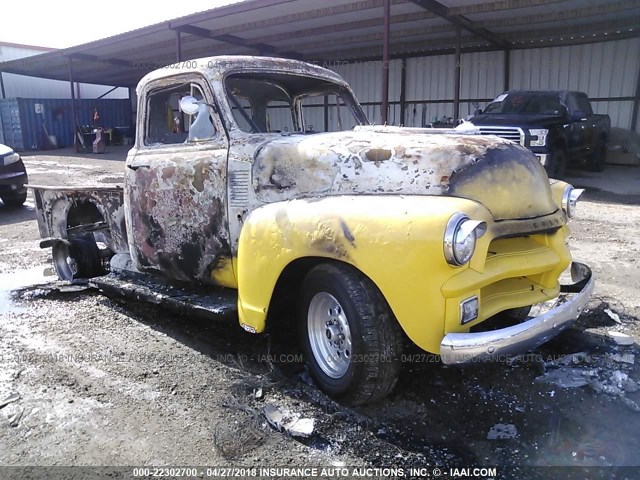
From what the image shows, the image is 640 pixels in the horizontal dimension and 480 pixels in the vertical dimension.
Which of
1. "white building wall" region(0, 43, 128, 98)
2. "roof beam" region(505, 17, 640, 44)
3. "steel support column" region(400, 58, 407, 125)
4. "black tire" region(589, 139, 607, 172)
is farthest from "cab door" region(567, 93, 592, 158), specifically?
"white building wall" region(0, 43, 128, 98)

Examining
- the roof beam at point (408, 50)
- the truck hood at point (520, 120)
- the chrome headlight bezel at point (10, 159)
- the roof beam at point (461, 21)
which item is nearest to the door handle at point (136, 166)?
the chrome headlight bezel at point (10, 159)

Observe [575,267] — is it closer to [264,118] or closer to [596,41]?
[264,118]

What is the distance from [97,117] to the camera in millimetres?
27750

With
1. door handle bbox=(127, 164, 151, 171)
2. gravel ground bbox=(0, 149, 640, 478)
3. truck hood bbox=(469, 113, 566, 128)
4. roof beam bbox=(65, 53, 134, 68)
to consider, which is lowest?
gravel ground bbox=(0, 149, 640, 478)

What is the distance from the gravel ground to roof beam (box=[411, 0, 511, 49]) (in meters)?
9.54

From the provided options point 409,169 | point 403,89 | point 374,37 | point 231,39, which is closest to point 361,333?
point 409,169

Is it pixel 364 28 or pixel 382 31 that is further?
pixel 382 31

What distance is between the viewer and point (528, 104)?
39.0 feet

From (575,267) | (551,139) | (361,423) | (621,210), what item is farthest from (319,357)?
(551,139)

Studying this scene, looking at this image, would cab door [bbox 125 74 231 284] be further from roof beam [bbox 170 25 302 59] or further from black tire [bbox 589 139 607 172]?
black tire [bbox 589 139 607 172]

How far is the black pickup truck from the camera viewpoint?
415 inches

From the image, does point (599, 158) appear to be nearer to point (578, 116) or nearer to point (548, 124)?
point (578, 116)

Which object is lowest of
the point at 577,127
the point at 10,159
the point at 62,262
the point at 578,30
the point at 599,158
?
the point at 62,262

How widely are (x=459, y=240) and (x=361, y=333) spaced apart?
73 centimetres
